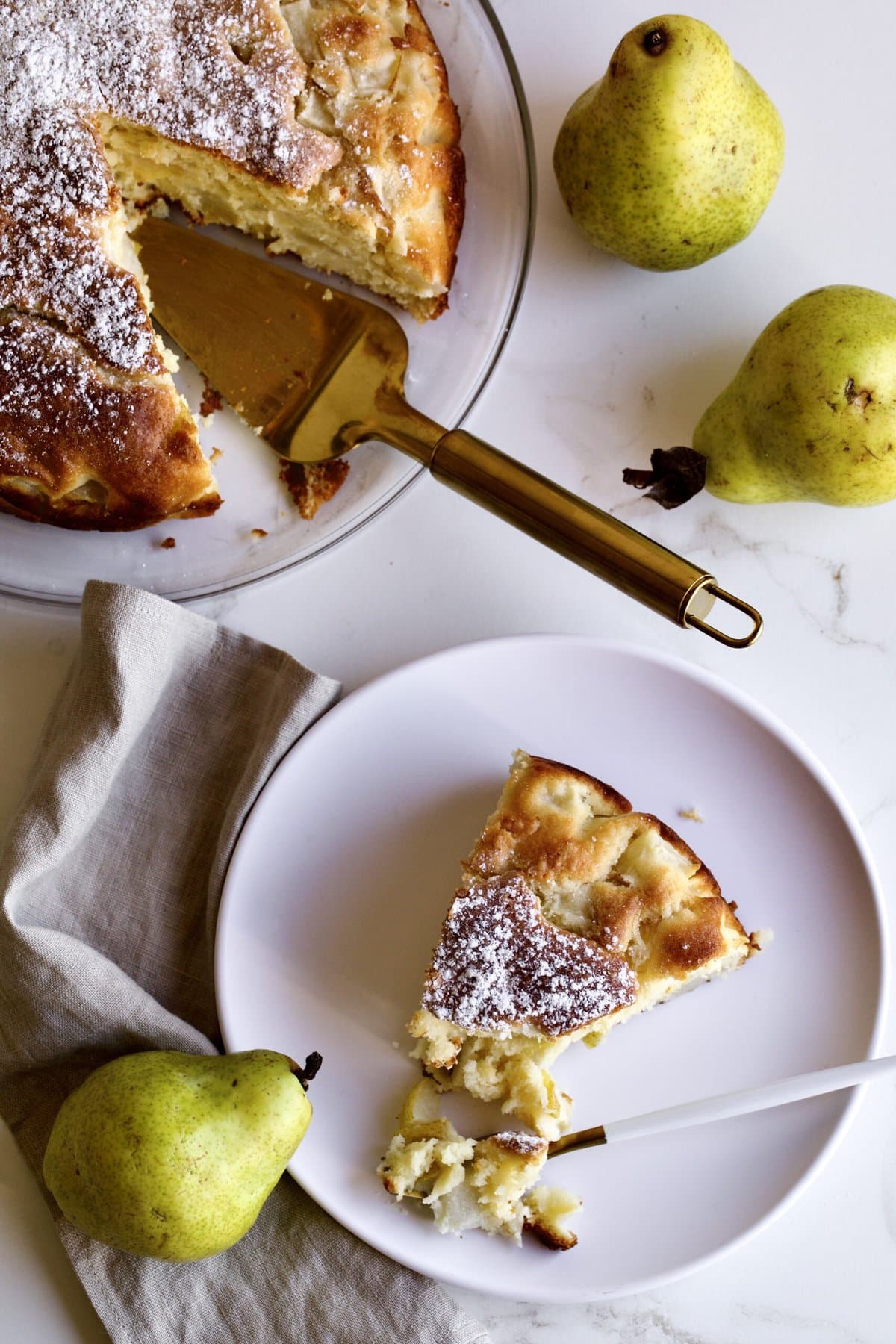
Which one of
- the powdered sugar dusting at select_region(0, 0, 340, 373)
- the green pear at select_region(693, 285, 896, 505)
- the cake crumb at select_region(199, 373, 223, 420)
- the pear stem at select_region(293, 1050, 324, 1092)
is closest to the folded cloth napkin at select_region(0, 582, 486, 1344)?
the pear stem at select_region(293, 1050, 324, 1092)

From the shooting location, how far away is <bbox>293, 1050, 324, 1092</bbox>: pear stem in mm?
1936

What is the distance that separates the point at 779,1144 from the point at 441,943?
2.35 feet

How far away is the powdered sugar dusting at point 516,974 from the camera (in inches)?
78.3

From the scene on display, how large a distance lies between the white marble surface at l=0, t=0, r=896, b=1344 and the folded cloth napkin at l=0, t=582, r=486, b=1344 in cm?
17

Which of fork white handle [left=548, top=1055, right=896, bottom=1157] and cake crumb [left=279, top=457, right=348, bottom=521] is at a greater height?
cake crumb [left=279, top=457, right=348, bottom=521]

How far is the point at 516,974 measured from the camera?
2.00 metres

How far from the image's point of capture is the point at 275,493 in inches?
86.7

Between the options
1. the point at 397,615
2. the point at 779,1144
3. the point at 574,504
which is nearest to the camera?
the point at 574,504

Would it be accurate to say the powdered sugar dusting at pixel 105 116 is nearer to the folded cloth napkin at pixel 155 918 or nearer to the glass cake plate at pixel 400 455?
the glass cake plate at pixel 400 455

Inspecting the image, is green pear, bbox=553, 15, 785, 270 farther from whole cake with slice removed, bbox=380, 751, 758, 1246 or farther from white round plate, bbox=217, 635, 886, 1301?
whole cake with slice removed, bbox=380, 751, 758, 1246

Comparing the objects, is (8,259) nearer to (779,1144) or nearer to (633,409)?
(633,409)

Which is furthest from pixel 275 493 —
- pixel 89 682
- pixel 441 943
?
pixel 441 943

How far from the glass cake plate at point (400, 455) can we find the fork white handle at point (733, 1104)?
1161 mm

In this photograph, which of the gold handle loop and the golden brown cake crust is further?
the golden brown cake crust
